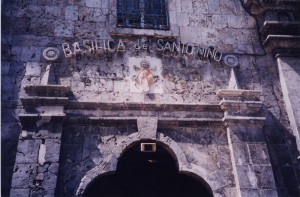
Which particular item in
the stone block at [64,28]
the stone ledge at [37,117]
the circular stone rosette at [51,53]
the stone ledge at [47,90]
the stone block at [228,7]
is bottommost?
the stone ledge at [37,117]

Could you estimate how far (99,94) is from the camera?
7254 mm

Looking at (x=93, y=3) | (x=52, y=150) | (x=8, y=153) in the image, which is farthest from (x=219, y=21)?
(x=8, y=153)

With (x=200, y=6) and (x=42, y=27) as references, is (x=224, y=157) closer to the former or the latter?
(x=200, y=6)

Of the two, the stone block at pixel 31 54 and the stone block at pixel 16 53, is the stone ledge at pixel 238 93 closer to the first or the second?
the stone block at pixel 31 54

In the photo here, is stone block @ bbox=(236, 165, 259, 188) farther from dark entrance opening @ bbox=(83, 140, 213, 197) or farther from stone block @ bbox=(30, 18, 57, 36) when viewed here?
stone block @ bbox=(30, 18, 57, 36)

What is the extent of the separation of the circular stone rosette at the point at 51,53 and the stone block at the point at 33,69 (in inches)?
9.1

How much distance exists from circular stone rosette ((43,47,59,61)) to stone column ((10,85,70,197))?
851 mm

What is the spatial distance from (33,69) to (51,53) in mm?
503

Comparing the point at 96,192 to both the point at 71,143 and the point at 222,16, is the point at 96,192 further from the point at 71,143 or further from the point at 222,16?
the point at 222,16

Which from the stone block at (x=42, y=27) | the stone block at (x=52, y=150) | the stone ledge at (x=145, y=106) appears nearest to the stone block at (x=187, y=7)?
the stone ledge at (x=145, y=106)

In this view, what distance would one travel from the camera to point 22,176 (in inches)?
242

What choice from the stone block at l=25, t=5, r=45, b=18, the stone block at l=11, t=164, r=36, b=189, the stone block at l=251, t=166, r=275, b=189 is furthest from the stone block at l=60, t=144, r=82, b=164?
the stone block at l=251, t=166, r=275, b=189

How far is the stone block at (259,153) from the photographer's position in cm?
682

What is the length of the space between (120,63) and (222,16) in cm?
290
